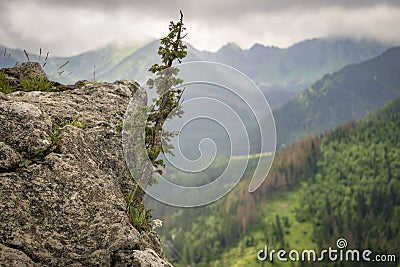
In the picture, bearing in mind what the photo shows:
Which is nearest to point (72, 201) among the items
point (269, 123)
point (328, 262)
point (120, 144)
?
point (120, 144)

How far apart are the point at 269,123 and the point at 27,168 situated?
5.00m

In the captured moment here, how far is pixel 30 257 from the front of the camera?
253 inches

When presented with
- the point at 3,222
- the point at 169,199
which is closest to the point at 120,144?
the point at 169,199

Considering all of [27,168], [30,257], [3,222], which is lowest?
[30,257]

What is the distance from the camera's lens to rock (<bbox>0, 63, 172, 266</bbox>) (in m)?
6.62

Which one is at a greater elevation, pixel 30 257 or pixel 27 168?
pixel 27 168

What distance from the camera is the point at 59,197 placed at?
7152mm

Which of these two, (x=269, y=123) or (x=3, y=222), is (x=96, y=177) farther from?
(x=269, y=123)

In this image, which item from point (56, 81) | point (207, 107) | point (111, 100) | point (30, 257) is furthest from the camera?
point (56, 81)

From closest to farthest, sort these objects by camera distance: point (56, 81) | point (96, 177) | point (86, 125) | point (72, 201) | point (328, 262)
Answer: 1. point (72, 201)
2. point (96, 177)
3. point (86, 125)
4. point (56, 81)
5. point (328, 262)

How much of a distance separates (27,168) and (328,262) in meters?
162

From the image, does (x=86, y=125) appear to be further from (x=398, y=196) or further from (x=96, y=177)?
(x=398, y=196)

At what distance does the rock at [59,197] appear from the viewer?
662 cm

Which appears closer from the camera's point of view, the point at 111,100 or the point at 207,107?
the point at 207,107
